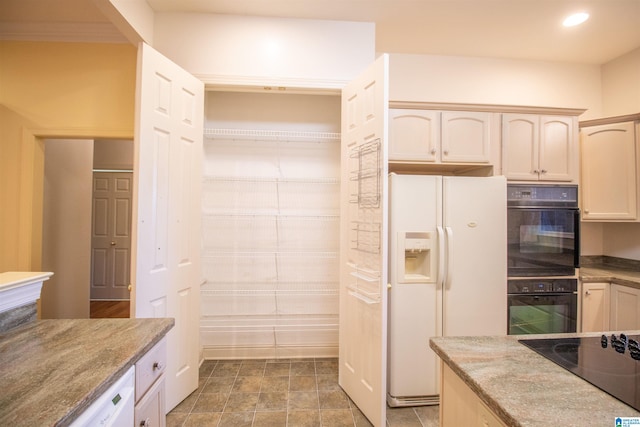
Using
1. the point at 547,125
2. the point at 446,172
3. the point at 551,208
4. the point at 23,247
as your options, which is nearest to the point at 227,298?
the point at 23,247

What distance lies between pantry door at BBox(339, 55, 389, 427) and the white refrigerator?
8.7 inches

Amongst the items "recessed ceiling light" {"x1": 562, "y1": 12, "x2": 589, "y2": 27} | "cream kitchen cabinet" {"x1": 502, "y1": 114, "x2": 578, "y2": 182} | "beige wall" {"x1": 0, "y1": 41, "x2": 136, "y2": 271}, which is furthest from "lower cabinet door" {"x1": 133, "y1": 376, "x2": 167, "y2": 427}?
"recessed ceiling light" {"x1": 562, "y1": 12, "x2": 589, "y2": 27}

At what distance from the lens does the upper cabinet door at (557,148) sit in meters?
2.30

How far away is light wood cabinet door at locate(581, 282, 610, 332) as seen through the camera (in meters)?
2.28

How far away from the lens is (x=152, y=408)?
122cm

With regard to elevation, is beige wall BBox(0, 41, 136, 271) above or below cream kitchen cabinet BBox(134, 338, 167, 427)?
above

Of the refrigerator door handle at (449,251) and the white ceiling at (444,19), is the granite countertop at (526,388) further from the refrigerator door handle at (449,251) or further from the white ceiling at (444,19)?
the white ceiling at (444,19)

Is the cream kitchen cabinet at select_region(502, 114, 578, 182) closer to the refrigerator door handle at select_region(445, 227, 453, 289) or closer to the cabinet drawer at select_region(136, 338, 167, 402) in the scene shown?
the refrigerator door handle at select_region(445, 227, 453, 289)

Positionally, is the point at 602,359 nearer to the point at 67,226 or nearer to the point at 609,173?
the point at 609,173

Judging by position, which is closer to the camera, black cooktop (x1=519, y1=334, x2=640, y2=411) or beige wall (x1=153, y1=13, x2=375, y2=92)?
black cooktop (x1=519, y1=334, x2=640, y2=411)

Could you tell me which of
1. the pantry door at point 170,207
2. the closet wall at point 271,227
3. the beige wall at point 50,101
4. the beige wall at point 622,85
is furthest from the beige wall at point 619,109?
the beige wall at point 50,101

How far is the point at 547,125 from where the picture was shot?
2309 millimetres

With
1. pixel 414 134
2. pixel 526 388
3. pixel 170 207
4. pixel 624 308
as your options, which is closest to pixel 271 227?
pixel 170 207

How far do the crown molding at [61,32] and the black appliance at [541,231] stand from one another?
3.48m
